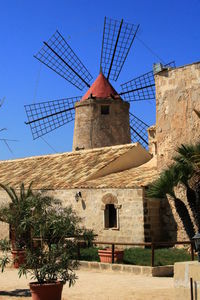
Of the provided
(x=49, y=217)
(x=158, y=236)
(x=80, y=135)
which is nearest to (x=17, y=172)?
(x=80, y=135)

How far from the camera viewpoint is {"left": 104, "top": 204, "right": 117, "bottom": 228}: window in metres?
17.1

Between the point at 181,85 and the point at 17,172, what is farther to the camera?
the point at 17,172

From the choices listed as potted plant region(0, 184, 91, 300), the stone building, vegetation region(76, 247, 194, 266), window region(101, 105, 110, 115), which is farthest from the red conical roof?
potted plant region(0, 184, 91, 300)

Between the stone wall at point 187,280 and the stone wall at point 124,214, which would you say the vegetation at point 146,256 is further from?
the stone wall at point 187,280

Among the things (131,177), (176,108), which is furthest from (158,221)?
(176,108)

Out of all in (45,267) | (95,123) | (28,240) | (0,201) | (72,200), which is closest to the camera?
(45,267)

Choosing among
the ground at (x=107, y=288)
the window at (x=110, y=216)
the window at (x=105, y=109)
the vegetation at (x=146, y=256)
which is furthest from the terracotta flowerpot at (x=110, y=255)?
the window at (x=105, y=109)

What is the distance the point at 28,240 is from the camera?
941cm

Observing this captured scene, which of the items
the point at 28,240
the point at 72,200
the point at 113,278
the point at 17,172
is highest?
the point at 17,172

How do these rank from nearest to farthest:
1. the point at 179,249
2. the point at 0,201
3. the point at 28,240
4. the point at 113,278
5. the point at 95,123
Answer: the point at 28,240 < the point at 113,278 < the point at 179,249 < the point at 0,201 < the point at 95,123

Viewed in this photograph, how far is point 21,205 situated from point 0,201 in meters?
7.78

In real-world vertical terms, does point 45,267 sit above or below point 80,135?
below

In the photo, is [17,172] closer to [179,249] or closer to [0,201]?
[0,201]

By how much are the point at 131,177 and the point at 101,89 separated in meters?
10.1
